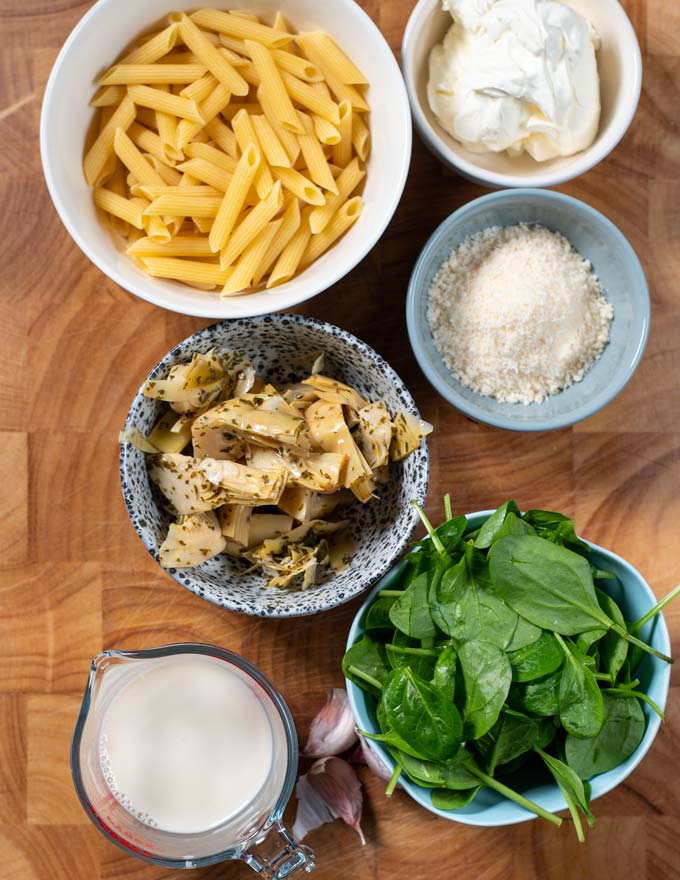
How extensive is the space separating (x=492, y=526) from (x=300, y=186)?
1.42 ft

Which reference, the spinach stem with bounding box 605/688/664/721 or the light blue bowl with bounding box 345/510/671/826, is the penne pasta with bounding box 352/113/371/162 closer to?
the light blue bowl with bounding box 345/510/671/826

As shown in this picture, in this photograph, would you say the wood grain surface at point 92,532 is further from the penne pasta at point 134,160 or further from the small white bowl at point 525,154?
the penne pasta at point 134,160

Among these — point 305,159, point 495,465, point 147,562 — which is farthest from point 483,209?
point 147,562

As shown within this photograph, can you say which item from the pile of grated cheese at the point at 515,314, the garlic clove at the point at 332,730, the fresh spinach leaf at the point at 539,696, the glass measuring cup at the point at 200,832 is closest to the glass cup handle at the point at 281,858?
the glass measuring cup at the point at 200,832

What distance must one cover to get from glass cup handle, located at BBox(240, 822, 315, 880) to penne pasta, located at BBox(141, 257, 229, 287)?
2.10 ft

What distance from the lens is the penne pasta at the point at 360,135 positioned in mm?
1031

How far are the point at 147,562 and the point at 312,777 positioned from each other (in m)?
0.34

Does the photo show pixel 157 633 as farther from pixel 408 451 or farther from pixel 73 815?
pixel 408 451

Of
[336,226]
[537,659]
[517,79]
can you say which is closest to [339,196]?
[336,226]

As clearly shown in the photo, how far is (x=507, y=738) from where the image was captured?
0.90 m

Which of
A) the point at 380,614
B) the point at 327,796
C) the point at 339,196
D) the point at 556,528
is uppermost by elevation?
the point at 339,196

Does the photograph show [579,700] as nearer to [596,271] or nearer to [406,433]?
[406,433]

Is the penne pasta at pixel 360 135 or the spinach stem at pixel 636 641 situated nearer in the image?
the spinach stem at pixel 636 641

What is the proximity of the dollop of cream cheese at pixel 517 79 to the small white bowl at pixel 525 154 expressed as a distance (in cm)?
2
